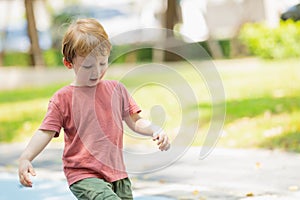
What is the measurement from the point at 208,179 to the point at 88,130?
2449 millimetres

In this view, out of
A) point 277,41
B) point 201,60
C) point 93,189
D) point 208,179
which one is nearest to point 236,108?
point 208,179

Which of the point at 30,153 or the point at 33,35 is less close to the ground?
the point at 30,153

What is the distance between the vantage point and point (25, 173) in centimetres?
299

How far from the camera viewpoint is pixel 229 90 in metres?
10.3

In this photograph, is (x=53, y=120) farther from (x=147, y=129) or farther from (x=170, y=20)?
(x=170, y=20)

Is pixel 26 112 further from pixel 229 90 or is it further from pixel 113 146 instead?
pixel 113 146

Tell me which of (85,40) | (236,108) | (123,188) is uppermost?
(85,40)

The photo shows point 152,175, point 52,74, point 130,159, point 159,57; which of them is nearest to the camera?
point 130,159

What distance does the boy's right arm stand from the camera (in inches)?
118

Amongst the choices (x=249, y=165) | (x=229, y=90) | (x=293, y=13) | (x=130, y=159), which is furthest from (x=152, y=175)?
(x=293, y=13)

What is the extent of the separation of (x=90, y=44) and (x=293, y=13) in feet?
40.2

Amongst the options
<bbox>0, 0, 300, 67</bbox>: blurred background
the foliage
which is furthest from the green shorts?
the foliage

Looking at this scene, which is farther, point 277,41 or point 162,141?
point 277,41

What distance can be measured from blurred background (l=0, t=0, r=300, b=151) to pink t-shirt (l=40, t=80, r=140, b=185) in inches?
11.7
